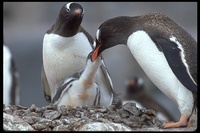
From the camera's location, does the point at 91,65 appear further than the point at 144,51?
A: Yes

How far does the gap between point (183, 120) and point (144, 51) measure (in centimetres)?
53

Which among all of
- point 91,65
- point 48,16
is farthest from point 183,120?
point 48,16

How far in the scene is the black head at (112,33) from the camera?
19.4 feet

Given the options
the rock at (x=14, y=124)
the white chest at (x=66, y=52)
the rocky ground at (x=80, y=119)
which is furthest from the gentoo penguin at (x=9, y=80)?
the rock at (x=14, y=124)

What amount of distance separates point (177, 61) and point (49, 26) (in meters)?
7.94

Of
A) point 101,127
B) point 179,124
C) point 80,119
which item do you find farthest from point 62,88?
point 101,127

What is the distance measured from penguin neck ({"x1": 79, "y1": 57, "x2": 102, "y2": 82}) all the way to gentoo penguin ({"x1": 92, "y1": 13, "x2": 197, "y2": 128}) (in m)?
0.27

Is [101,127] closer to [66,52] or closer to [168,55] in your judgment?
[168,55]

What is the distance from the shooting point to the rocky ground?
16.5 ft

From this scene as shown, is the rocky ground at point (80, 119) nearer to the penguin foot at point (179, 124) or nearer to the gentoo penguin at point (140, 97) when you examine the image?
the penguin foot at point (179, 124)

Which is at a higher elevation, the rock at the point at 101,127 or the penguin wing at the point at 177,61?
the penguin wing at the point at 177,61

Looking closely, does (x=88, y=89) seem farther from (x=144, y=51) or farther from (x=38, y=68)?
(x=38, y=68)

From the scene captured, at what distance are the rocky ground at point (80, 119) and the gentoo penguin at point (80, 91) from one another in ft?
1.99

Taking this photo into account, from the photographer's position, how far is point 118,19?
19.7ft
